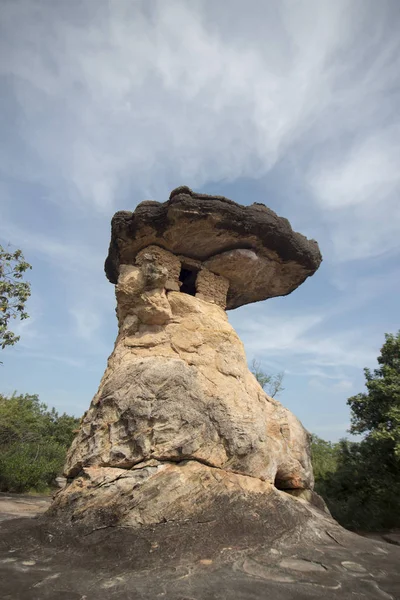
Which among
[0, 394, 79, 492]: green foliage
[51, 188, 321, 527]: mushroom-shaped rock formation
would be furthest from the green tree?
[0, 394, 79, 492]: green foliage

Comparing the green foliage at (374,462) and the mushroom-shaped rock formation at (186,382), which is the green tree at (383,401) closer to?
the green foliage at (374,462)

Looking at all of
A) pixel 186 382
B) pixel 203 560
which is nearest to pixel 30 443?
pixel 186 382

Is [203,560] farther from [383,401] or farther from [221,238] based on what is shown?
[383,401]

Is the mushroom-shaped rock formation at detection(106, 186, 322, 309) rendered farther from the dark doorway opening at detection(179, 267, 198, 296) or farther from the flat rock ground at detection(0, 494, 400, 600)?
the flat rock ground at detection(0, 494, 400, 600)

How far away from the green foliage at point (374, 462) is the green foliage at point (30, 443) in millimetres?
8619

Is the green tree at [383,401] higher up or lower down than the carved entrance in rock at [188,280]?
lower down

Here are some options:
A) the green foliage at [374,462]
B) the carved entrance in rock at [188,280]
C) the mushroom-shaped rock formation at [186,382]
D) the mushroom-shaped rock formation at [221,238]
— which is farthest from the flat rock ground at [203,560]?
the green foliage at [374,462]

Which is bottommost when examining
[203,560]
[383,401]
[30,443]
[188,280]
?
[203,560]

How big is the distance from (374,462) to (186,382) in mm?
7389

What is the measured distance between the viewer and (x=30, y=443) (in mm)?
16562

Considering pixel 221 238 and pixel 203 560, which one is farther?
pixel 221 238

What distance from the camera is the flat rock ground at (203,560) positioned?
301cm

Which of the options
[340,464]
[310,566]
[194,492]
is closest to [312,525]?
[310,566]

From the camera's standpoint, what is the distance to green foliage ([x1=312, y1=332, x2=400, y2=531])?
938cm
